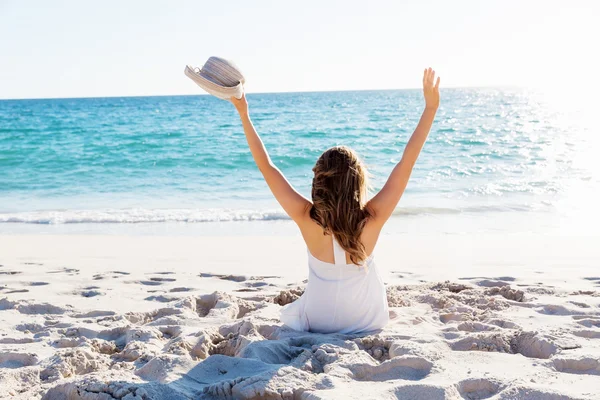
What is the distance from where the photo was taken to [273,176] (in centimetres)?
306

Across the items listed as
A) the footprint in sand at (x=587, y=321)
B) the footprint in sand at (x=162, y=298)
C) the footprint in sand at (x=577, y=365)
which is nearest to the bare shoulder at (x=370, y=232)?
the footprint in sand at (x=577, y=365)

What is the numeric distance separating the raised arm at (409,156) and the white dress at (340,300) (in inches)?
12.3

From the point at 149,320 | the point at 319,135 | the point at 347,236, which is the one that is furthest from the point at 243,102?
the point at 319,135

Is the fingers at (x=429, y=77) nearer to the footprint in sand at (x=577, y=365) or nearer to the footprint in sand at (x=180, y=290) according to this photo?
the footprint in sand at (x=577, y=365)

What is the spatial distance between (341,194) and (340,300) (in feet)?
2.01

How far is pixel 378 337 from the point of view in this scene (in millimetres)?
3105

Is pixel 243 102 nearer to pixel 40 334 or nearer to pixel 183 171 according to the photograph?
pixel 40 334

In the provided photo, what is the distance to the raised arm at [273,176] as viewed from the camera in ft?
10.1

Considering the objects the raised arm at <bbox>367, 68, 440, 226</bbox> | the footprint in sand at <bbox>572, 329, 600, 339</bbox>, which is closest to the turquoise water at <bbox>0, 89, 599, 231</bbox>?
the raised arm at <bbox>367, 68, 440, 226</bbox>

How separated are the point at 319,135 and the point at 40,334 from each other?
61.6 ft

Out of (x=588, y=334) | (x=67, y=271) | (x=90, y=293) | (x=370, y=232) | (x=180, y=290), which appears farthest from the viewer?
(x=67, y=271)

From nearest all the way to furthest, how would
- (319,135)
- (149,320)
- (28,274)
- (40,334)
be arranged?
(40,334), (149,320), (28,274), (319,135)

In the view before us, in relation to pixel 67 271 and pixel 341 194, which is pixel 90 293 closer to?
pixel 67 271

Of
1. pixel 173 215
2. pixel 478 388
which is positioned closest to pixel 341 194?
pixel 478 388
